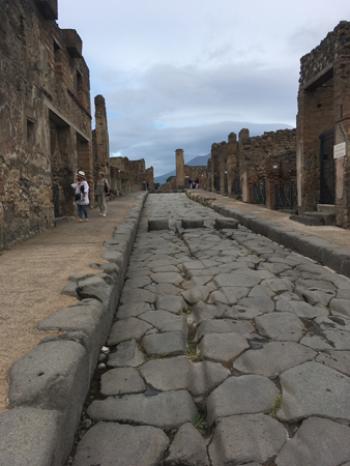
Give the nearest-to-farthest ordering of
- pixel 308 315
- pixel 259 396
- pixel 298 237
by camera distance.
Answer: pixel 259 396, pixel 308 315, pixel 298 237

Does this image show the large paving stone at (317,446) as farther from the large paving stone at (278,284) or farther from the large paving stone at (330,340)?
the large paving stone at (278,284)

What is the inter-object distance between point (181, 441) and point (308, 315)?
199cm

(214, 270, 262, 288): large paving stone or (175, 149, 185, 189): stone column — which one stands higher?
(175, 149, 185, 189): stone column

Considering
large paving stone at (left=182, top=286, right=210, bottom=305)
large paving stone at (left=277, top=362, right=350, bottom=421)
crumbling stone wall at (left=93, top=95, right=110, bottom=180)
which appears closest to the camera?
large paving stone at (left=277, top=362, right=350, bottom=421)

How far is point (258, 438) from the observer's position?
1751 millimetres

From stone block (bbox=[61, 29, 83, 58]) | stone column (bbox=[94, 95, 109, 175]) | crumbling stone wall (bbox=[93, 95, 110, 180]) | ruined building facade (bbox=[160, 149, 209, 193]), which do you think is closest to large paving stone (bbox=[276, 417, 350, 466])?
stone block (bbox=[61, 29, 83, 58])

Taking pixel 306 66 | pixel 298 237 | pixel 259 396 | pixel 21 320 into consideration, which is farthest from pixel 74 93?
pixel 259 396

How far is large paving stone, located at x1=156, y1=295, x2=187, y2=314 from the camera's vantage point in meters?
3.63

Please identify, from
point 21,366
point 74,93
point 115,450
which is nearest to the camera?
point 115,450

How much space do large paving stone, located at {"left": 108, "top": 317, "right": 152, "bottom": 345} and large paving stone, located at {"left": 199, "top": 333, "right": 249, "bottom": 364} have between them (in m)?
0.57

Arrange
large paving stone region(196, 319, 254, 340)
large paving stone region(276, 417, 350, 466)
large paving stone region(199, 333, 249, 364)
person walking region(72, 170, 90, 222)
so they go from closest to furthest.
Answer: large paving stone region(276, 417, 350, 466)
large paving stone region(199, 333, 249, 364)
large paving stone region(196, 319, 254, 340)
person walking region(72, 170, 90, 222)

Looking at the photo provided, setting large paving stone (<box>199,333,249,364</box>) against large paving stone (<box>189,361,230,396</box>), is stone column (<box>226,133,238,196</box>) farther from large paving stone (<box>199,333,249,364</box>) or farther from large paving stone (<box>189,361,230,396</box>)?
large paving stone (<box>189,361,230,396</box>)

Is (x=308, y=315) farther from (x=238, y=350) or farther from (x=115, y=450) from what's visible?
(x=115, y=450)

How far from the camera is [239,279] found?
4578mm
